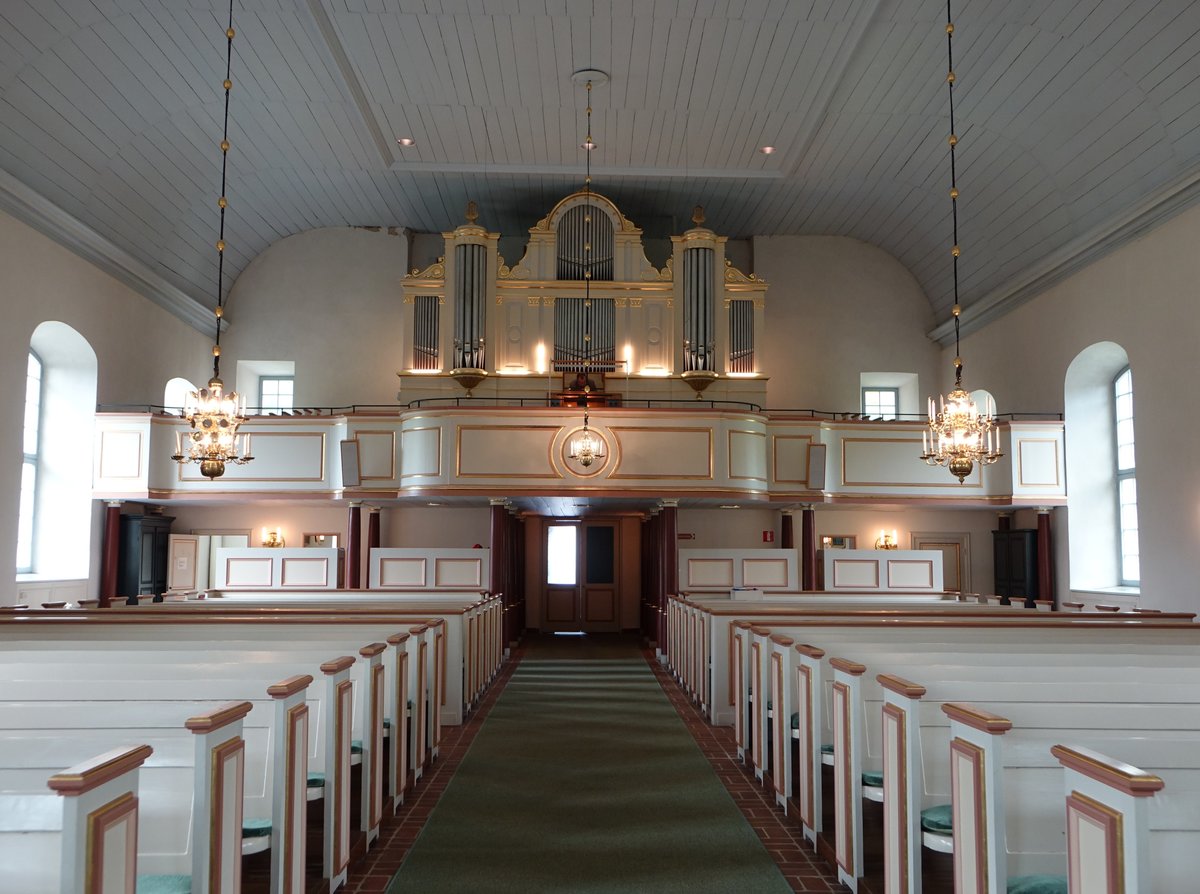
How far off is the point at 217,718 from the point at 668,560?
12048mm

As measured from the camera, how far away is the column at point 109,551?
605 inches

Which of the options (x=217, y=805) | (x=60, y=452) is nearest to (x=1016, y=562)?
(x=60, y=452)

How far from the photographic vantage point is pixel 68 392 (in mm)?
15172

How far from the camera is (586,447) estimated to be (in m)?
13.6

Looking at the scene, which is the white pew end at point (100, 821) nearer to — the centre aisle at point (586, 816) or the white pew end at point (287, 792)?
the white pew end at point (287, 792)

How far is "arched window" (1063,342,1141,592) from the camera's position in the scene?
15305 millimetres

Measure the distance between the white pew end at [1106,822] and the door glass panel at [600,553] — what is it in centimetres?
1759

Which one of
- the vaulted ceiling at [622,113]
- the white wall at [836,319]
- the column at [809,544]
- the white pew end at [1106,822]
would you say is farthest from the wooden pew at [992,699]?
the white wall at [836,319]

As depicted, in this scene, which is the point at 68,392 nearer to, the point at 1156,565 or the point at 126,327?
the point at 126,327

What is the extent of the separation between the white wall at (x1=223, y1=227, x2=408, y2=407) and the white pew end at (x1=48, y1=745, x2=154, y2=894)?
16636mm

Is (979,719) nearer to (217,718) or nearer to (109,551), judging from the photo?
(217,718)

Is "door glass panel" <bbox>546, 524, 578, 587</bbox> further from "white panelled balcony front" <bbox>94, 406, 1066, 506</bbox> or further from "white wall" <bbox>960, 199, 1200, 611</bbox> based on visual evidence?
"white wall" <bbox>960, 199, 1200, 611</bbox>

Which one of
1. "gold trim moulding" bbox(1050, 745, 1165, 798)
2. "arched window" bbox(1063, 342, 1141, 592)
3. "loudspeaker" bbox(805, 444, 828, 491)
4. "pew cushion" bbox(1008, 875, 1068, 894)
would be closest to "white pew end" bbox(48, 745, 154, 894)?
"gold trim moulding" bbox(1050, 745, 1165, 798)

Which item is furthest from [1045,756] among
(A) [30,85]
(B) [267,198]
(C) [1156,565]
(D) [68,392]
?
(B) [267,198]
